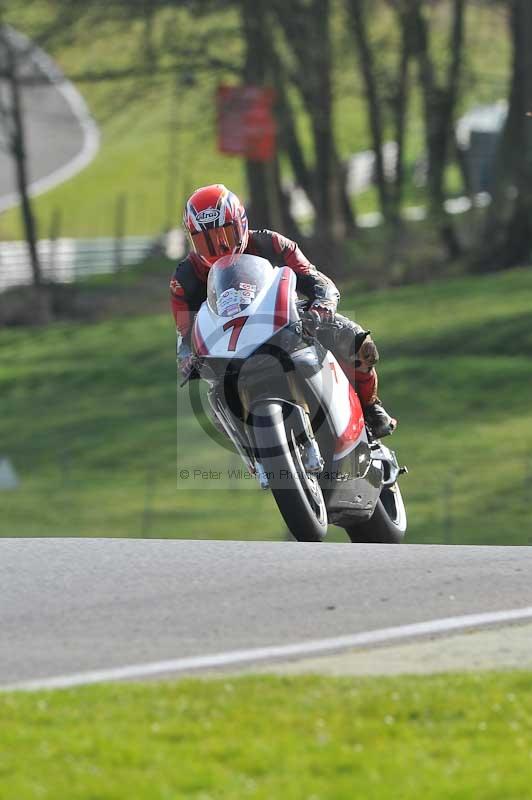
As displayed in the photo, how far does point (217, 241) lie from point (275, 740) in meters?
3.64

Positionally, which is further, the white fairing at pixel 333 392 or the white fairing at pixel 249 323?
the white fairing at pixel 333 392

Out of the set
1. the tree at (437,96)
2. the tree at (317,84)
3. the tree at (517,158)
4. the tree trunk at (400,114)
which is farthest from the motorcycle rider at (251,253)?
the tree trunk at (400,114)

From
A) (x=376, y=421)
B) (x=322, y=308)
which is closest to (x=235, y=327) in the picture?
(x=322, y=308)

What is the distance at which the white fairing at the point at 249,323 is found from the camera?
8469mm

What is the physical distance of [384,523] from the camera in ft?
33.6

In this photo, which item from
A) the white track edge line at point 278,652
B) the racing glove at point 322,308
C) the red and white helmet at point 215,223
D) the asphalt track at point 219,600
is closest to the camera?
the white track edge line at point 278,652

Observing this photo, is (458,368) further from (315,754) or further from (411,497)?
(315,754)

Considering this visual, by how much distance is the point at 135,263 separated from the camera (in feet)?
151

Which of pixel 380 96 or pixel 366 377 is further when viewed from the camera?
pixel 380 96

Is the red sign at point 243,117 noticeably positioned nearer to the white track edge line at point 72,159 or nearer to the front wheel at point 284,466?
the white track edge line at point 72,159

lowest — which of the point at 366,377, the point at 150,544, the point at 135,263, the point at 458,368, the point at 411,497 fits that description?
the point at 135,263

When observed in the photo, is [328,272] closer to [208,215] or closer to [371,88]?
[371,88]

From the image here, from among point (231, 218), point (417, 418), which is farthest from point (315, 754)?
point (417, 418)

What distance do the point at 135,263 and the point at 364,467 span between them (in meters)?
37.3
